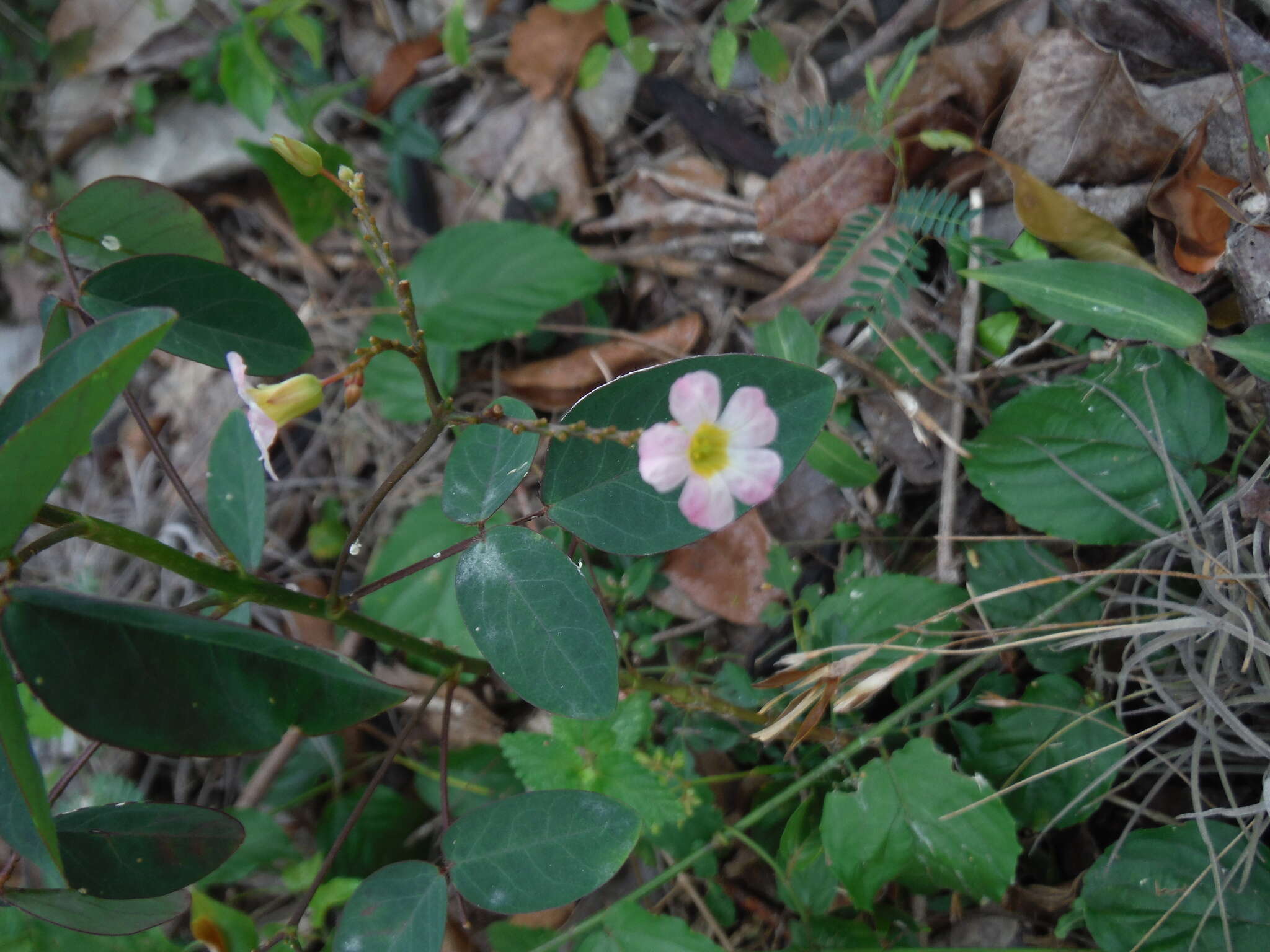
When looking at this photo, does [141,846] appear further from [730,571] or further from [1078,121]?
[1078,121]

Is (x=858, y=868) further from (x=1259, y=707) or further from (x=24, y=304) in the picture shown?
(x=24, y=304)

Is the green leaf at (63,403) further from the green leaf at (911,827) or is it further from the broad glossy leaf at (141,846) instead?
the green leaf at (911,827)

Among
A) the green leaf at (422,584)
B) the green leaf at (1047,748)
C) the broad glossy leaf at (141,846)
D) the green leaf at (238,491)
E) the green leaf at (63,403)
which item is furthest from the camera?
the green leaf at (422,584)

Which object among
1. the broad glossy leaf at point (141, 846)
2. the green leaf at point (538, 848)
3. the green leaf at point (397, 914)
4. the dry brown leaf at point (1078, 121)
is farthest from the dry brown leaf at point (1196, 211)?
the broad glossy leaf at point (141, 846)

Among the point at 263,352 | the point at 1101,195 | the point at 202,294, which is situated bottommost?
the point at 1101,195

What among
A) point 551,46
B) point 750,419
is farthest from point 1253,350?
point 551,46

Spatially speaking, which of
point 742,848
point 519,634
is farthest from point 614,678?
point 742,848
